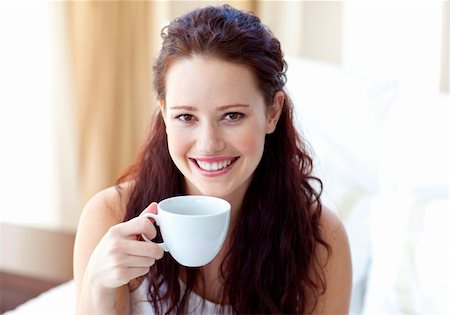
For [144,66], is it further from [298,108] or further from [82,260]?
[82,260]

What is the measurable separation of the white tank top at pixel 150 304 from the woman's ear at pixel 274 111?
0.36 meters

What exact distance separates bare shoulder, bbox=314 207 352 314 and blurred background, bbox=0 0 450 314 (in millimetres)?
248

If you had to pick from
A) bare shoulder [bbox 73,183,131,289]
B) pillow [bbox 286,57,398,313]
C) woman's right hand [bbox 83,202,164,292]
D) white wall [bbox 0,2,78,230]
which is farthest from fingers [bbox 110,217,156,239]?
white wall [bbox 0,2,78,230]

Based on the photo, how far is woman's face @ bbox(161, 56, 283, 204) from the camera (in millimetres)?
1013

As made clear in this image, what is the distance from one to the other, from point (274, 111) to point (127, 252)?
428 mm

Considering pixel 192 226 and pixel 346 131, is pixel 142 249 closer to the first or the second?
pixel 192 226

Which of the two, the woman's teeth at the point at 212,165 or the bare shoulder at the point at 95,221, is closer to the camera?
the woman's teeth at the point at 212,165

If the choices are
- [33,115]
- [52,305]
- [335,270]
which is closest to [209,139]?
[335,270]

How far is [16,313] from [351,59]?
130cm

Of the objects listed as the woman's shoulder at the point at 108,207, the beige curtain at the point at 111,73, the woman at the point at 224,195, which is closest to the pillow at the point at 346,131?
the woman at the point at 224,195

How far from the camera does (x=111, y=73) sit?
8.24ft

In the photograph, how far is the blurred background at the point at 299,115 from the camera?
5.10 ft

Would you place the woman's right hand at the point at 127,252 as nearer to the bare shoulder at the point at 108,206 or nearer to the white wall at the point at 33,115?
the bare shoulder at the point at 108,206

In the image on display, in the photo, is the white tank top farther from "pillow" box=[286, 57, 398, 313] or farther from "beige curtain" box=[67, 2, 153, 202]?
"beige curtain" box=[67, 2, 153, 202]
